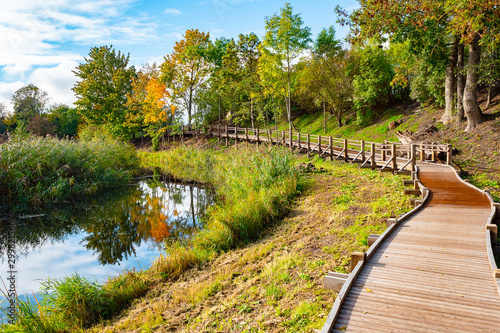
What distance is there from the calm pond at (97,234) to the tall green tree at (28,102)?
155ft

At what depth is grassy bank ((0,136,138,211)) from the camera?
14.6m

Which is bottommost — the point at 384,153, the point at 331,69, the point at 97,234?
the point at 97,234

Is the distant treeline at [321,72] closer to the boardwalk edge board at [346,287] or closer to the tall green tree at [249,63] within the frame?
the tall green tree at [249,63]

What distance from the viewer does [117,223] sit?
1318 cm

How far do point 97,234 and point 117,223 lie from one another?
1.18m

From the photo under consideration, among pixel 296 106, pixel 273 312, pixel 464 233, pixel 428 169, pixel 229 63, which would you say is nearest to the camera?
pixel 273 312

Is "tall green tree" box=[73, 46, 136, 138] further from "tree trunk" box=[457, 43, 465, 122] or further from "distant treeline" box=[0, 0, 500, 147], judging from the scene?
"tree trunk" box=[457, 43, 465, 122]

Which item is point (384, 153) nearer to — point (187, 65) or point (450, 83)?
A: point (450, 83)

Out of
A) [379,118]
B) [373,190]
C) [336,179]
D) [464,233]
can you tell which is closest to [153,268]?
[464,233]

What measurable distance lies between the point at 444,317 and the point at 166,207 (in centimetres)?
1342

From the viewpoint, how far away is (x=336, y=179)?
13703 mm

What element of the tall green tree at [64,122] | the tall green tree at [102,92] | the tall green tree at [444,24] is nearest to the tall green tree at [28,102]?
the tall green tree at [64,122]

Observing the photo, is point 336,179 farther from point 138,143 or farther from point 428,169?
point 138,143

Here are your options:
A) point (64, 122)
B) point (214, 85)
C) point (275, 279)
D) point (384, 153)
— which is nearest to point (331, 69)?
point (214, 85)
